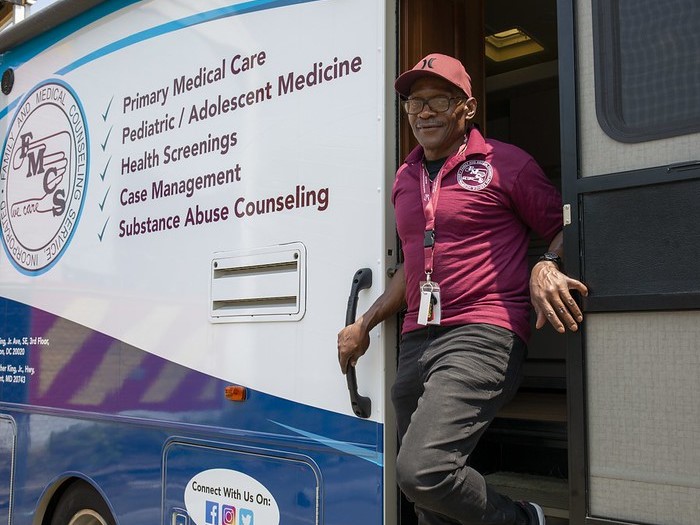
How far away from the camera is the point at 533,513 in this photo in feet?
7.39

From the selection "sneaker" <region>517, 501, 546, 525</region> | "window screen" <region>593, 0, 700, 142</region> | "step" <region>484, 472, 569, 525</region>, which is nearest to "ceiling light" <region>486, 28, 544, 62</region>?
"window screen" <region>593, 0, 700, 142</region>

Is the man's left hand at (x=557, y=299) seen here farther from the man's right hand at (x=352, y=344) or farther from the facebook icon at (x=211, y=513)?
the facebook icon at (x=211, y=513)

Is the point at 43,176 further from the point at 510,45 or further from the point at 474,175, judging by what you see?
the point at 510,45

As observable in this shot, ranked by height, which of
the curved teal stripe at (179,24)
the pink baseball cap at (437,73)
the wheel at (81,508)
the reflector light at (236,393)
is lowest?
the wheel at (81,508)

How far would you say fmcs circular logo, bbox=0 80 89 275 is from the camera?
3.71m

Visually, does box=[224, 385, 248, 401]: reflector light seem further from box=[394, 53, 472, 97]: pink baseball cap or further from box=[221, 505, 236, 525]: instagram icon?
box=[394, 53, 472, 97]: pink baseball cap

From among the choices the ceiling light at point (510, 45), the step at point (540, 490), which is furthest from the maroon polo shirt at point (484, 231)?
the ceiling light at point (510, 45)

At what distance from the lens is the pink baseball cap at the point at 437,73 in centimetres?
233

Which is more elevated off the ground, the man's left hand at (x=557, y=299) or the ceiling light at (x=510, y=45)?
the ceiling light at (x=510, y=45)

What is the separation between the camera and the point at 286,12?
9.21 feet

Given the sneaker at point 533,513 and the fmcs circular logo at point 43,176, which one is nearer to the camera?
the sneaker at point 533,513

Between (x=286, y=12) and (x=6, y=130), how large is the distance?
214cm

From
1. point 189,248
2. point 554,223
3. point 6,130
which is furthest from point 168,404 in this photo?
point 6,130

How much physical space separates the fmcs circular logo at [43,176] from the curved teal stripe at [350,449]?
1.76m
